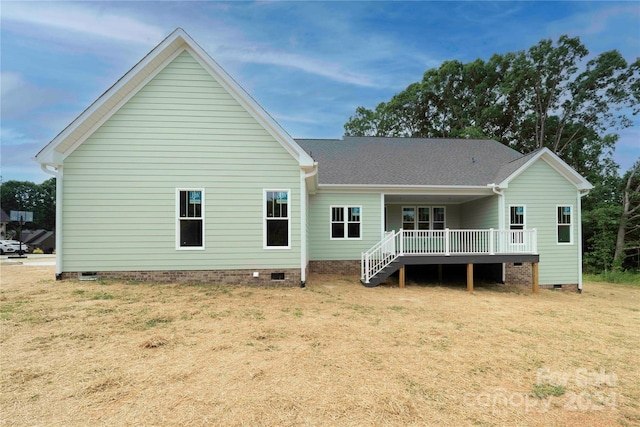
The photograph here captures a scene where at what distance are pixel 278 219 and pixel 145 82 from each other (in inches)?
220

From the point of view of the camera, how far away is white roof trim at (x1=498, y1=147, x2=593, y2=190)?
12830mm

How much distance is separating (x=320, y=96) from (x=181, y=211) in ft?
67.9

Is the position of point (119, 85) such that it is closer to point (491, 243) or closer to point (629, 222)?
point (491, 243)

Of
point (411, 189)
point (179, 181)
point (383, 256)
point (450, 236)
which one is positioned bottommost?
point (383, 256)

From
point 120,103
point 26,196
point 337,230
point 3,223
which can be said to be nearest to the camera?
point 120,103

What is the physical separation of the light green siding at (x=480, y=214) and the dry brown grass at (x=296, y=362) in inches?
235

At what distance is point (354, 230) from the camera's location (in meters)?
13.6

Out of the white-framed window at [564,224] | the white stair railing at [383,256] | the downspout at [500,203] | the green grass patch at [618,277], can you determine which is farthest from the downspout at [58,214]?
the green grass patch at [618,277]

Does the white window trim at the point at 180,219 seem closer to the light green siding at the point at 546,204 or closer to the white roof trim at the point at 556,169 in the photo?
the white roof trim at the point at 556,169

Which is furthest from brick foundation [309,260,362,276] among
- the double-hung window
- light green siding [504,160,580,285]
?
light green siding [504,160,580,285]

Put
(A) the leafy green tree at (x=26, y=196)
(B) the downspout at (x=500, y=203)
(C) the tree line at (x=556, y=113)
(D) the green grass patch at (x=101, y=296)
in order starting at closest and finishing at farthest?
(D) the green grass patch at (x=101, y=296), (B) the downspout at (x=500, y=203), (C) the tree line at (x=556, y=113), (A) the leafy green tree at (x=26, y=196)

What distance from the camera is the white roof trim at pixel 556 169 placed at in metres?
12.8

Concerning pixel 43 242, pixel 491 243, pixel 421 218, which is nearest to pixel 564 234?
pixel 491 243

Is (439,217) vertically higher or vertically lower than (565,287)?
higher
